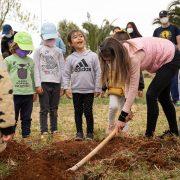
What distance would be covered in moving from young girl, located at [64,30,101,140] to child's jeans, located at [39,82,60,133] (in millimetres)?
423

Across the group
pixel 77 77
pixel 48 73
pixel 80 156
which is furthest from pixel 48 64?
pixel 80 156

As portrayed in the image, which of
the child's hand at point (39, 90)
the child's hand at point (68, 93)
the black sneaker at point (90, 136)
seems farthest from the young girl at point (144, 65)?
the child's hand at point (39, 90)

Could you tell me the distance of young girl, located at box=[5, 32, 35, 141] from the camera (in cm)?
702

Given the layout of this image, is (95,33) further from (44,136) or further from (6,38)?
(44,136)

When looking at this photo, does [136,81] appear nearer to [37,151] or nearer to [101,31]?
[37,151]

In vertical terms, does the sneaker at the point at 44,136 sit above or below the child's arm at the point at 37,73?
below

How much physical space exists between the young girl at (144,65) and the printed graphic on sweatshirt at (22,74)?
1419mm

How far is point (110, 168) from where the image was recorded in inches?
194

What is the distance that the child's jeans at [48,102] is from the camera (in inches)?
292

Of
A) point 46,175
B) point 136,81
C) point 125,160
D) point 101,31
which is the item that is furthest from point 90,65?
point 101,31

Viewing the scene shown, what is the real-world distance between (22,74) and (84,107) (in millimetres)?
968

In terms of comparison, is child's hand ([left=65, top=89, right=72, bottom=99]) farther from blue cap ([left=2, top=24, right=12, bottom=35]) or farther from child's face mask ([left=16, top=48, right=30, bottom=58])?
blue cap ([left=2, top=24, right=12, bottom=35])

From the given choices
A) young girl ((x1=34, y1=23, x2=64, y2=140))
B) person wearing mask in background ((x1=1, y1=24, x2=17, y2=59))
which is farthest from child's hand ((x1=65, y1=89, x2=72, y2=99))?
person wearing mask in background ((x1=1, y1=24, x2=17, y2=59))

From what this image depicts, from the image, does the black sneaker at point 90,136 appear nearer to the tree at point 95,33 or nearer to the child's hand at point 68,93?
the child's hand at point 68,93
